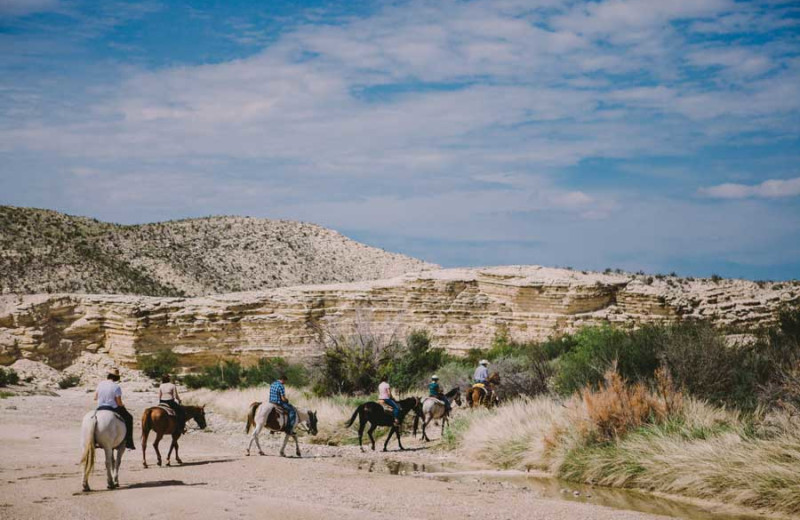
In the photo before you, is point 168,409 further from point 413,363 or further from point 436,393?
point 413,363

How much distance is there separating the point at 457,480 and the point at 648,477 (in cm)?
363

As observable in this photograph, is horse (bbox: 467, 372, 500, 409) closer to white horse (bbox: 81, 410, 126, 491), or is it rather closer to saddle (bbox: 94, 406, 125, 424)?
saddle (bbox: 94, 406, 125, 424)

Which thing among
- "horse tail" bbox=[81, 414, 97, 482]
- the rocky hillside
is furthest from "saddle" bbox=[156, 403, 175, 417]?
the rocky hillside

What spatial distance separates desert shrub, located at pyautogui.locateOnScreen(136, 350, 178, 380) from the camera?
1500 inches

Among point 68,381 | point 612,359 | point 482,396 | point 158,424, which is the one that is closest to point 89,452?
point 158,424

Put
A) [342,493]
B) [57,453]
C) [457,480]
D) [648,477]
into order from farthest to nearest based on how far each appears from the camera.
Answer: [57,453], [457,480], [648,477], [342,493]

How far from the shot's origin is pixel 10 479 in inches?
537

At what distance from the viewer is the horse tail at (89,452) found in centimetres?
1227

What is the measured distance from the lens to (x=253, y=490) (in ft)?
42.1

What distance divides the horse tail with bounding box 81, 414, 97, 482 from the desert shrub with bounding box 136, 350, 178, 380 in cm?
2624

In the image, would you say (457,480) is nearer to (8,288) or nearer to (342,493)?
(342,493)

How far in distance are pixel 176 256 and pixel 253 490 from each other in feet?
210

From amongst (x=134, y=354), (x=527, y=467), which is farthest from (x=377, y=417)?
(x=134, y=354)

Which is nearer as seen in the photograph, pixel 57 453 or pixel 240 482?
pixel 240 482
